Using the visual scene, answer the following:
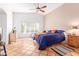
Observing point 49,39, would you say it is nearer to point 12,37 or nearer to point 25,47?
point 25,47

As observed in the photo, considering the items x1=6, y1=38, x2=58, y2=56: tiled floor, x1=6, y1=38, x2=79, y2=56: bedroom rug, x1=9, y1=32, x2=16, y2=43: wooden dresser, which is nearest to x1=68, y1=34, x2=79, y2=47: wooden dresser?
x1=6, y1=38, x2=79, y2=56: bedroom rug

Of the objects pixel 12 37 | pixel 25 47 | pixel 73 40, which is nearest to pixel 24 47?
pixel 25 47

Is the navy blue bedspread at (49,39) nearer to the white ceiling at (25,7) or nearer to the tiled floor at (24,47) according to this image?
the tiled floor at (24,47)

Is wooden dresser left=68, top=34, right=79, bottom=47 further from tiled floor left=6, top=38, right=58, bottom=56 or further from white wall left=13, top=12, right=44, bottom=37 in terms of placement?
white wall left=13, top=12, right=44, bottom=37

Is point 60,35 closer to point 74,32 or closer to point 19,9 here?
point 74,32

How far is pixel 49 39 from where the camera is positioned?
187 cm

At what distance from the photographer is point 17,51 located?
1.77 meters

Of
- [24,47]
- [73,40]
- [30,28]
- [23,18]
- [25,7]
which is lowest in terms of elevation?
[24,47]

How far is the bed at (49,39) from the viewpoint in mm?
1721

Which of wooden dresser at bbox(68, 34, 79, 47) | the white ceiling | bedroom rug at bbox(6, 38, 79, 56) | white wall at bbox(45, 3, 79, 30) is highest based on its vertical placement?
the white ceiling

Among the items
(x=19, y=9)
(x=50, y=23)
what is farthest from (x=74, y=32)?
(x=19, y=9)

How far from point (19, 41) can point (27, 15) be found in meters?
0.38

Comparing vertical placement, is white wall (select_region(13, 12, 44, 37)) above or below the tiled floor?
above

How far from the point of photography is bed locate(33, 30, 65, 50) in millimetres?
1721
